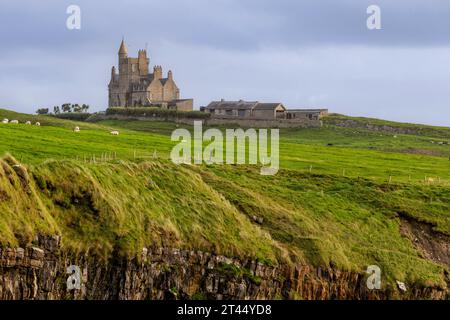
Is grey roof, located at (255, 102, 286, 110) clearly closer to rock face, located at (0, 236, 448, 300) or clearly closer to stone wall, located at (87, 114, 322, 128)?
stone wall, located at (87, 114, 322, 128)

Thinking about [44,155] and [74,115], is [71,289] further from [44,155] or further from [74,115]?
[74,115]

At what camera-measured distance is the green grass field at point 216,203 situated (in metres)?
45.3

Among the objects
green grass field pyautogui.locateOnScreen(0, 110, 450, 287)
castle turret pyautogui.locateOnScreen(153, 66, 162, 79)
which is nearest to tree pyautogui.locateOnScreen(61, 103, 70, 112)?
castle turret pyautogui.locateOnScreen(153, 66, 162, 79)

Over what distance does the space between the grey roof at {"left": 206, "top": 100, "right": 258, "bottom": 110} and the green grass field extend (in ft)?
221

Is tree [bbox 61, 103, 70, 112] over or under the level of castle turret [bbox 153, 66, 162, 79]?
under

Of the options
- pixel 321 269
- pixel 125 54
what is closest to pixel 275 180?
pixel 321 269

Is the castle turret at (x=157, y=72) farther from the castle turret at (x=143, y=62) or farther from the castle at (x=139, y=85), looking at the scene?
the castle turret at (x=143, y=62)

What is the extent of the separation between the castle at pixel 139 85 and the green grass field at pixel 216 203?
9330 cm

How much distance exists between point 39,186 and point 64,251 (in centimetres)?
458

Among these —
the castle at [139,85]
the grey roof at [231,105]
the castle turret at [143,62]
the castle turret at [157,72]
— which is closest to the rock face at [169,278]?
the grey roof at [231,105]

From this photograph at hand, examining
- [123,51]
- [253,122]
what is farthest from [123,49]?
[253,122]

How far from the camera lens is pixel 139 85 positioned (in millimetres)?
183375

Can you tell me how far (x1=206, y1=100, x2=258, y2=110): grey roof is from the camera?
155m

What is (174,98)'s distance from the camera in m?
183
